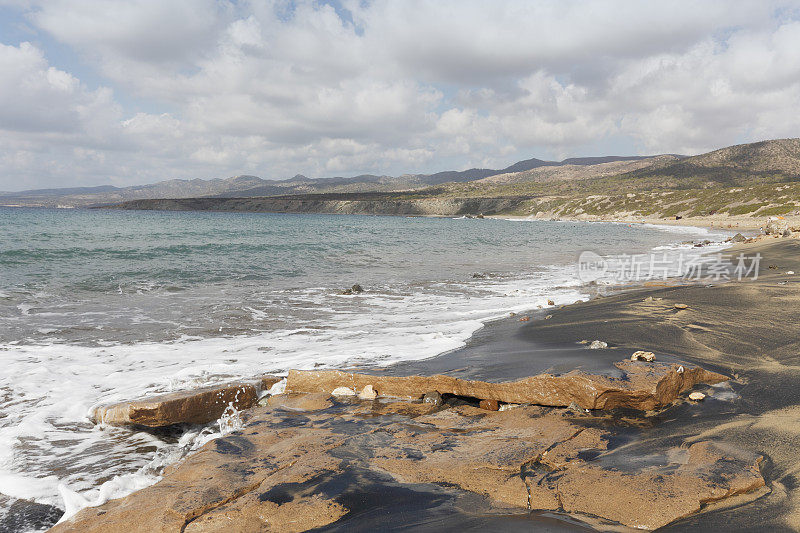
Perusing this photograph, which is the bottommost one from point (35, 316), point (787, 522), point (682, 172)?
point (35, 316)

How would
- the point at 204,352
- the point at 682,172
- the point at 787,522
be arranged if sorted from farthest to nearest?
the point at 682,172
the point at 204,352
the point at 787,522

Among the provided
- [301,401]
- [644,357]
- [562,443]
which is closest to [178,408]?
[301,401]

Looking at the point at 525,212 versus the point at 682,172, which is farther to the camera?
the point at 682,172

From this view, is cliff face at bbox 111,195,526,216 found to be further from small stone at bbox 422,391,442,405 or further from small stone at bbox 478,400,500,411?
small stone at bbox 478,400,500,411

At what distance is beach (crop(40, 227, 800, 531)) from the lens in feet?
10.3

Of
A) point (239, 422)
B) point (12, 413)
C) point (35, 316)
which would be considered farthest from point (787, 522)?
point (35, 316)

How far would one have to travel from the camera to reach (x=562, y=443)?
4230mm

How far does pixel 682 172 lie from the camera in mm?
140250

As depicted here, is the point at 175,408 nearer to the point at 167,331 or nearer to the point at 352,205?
the point at 167,331

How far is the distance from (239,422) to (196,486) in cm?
185

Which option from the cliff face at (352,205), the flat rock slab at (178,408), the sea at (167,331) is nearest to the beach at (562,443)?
the flat rock slab at (178,408)

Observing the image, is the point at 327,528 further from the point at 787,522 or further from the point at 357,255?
the point at 357,255

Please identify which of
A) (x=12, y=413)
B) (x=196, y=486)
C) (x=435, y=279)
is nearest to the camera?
(x=196, y=486)

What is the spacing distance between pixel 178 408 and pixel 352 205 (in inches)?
6640
